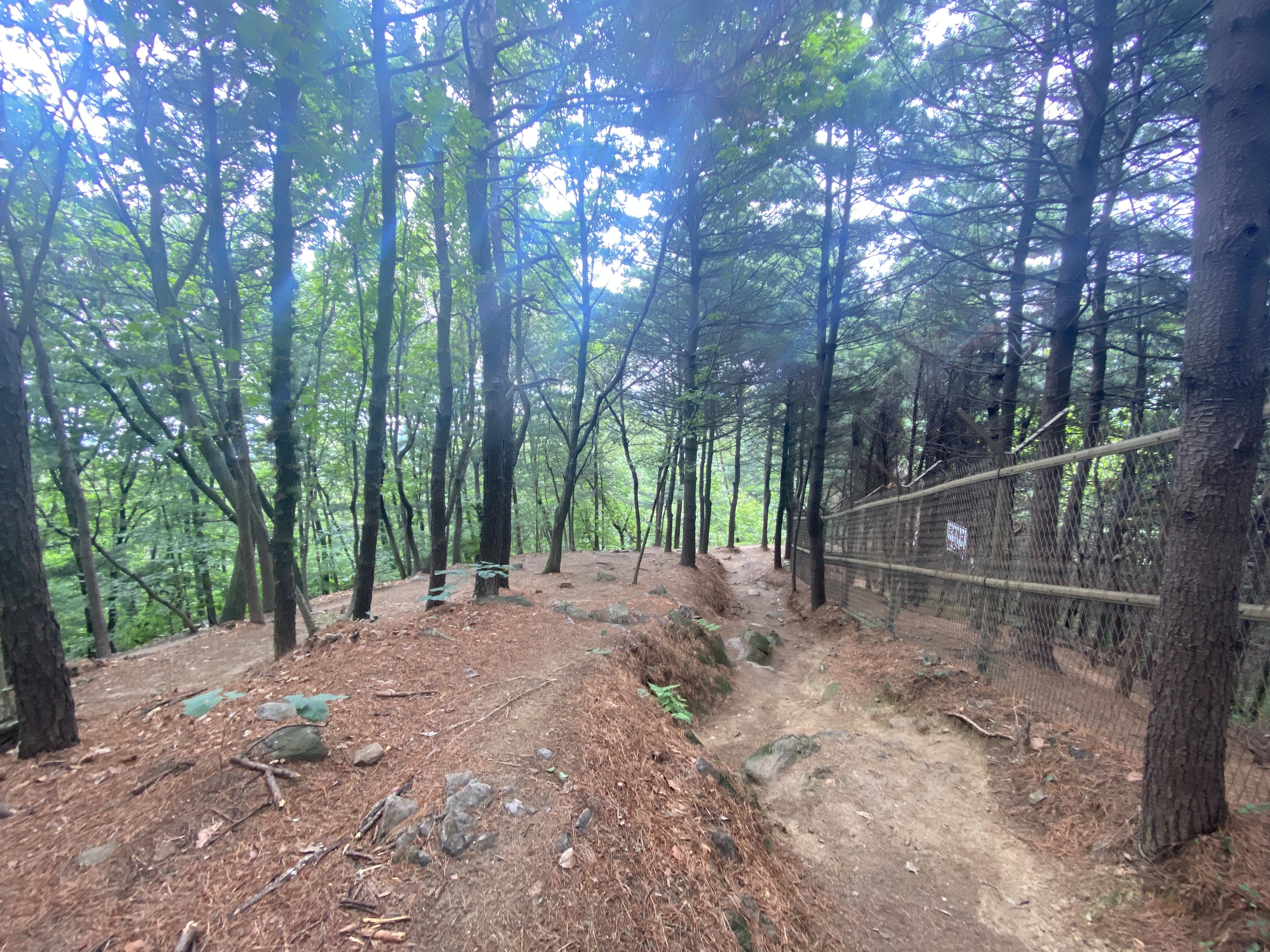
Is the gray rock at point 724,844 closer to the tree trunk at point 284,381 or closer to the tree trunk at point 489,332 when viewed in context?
the tree trunk at point 489,332

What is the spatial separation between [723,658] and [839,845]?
339 cm

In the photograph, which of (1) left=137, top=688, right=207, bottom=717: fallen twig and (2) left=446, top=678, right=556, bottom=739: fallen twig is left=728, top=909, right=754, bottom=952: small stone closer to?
(2) left=446, top=678, right=556, bottom=739: fallen twig

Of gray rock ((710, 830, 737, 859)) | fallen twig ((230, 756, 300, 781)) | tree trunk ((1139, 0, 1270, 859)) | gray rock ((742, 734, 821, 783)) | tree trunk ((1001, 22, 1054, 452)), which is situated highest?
tree trunk ((1001, 22, 1054, 452))

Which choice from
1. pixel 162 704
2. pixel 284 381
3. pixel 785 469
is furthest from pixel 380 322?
pixel 785 469

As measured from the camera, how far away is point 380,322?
17.5 feet

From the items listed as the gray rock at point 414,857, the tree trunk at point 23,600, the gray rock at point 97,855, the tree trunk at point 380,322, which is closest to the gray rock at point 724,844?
the gray rock at point 414,857

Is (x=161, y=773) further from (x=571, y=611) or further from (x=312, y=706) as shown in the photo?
(x=571, y=611)

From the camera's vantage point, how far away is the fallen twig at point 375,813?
2092mm

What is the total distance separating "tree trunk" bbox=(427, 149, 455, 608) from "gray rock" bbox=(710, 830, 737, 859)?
5207 millimetres

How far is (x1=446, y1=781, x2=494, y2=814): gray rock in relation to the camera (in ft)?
7.20

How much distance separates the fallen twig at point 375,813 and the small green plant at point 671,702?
2.26 meters

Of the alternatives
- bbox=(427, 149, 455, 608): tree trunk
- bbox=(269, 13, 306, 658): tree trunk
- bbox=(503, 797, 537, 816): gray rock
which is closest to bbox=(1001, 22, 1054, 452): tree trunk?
bbox=(503, 797, 537, 816): gray rock

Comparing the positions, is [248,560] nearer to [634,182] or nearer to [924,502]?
[634,182]

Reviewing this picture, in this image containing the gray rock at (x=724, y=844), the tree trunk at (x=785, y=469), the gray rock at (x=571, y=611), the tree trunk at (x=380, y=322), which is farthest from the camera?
the tree trunk at (x=785, y=469)
